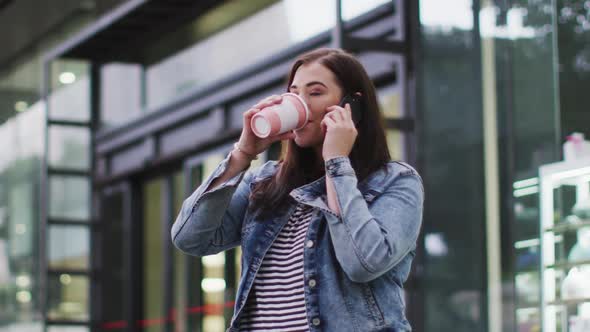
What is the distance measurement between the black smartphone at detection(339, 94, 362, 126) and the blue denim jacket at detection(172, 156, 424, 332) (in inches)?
5.9

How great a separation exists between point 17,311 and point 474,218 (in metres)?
6.99

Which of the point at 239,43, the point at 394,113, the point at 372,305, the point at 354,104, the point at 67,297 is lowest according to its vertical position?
the point at 372,305

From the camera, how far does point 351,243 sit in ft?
7.86

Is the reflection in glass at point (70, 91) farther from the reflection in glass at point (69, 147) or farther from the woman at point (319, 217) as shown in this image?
the woman at point (319, 217)

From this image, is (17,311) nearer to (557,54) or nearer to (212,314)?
(212,314)

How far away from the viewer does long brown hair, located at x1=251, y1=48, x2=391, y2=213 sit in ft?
8.71

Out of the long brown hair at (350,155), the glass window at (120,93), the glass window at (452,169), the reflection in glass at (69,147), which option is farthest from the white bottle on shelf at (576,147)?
the reflection in glass at (69,147)

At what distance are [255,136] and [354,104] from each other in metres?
0.24

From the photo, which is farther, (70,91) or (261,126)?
(70,91)

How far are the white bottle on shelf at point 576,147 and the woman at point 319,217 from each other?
2751mm

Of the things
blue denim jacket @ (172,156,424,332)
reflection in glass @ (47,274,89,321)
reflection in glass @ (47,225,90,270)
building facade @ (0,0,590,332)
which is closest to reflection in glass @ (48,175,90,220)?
building facade @ (0,0,590,332)

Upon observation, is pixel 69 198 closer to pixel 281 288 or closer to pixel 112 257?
pixel 112 257

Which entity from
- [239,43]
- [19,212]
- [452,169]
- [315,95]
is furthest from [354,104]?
[19,212]

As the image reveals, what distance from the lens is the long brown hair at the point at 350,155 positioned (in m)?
2.65
